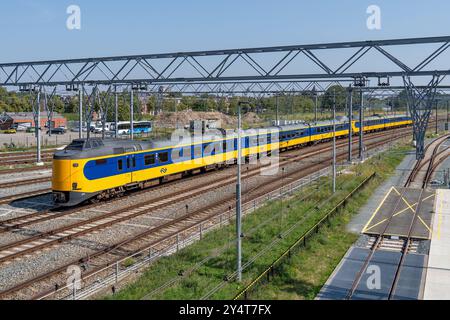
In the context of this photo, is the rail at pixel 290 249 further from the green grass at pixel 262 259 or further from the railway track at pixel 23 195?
the railway track at pixel 23 195

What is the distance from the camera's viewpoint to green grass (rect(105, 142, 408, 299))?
14.7 m

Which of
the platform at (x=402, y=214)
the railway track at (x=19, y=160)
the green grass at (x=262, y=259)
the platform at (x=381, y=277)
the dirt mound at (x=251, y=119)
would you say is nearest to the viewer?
the green grass at (x=262, y=259)

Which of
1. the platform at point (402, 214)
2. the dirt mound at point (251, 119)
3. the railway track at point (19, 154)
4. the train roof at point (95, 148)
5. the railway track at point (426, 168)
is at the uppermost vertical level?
the dirt mound at point (251, 119)

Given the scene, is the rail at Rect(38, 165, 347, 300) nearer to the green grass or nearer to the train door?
the green grass

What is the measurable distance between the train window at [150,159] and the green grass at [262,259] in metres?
7.97

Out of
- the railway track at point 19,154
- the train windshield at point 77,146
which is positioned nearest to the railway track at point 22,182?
the train windshield at point 77,146

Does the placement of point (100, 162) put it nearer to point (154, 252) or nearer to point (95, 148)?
point (95, 148)

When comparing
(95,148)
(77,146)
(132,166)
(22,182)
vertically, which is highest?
(77,146)

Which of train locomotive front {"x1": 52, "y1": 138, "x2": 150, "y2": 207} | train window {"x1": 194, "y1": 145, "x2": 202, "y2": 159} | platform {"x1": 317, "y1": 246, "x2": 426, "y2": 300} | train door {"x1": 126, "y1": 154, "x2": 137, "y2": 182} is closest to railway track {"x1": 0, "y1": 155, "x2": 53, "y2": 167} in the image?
train window {"x1": 194, "y1": 145, "x2": 202, "y2": 159}

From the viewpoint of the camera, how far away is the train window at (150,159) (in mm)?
28930

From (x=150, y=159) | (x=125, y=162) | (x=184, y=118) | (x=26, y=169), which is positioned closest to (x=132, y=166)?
(x=125, y=162)

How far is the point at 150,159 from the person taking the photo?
1155 inches

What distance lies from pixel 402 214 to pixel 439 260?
792 centimetres

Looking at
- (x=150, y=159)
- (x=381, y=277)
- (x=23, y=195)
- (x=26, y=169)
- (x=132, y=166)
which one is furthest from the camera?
(x=26, y=169)
